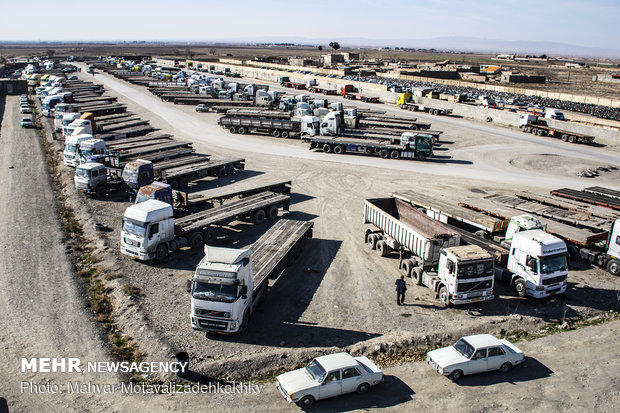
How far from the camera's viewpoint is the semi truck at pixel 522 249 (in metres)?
17.8

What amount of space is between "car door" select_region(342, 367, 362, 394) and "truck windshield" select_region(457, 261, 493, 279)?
20.0ft

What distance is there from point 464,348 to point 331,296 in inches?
224

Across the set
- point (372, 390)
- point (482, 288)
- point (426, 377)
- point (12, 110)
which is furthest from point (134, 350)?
point (12, 110)

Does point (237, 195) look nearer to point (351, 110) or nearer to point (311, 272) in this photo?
point (311, 272)

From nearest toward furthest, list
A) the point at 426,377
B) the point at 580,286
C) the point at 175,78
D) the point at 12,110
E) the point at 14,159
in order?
the point at 426,377 → the point at 580,286 → the point at 14,159 → the point at 12,110 → the point at 175,78

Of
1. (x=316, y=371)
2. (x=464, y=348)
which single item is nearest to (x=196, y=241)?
(x=316, y=371)

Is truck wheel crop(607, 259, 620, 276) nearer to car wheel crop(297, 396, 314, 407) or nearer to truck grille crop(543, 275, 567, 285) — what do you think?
truck grille crop(543, 275, 567, 285)

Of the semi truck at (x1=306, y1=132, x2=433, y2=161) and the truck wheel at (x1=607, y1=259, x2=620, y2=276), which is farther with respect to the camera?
the semi truck at (x1=306, y1=132, x2=433, y2=161)

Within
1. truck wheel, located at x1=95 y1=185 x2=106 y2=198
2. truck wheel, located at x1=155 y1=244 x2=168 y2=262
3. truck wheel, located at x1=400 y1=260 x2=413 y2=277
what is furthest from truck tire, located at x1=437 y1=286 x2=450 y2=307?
truck wheel, located at x1=95 y1=185 x2=106 y2=198

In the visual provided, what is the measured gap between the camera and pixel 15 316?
16188 millimetres

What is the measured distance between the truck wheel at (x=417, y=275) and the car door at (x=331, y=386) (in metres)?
7.57

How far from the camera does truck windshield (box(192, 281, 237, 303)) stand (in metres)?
14.4

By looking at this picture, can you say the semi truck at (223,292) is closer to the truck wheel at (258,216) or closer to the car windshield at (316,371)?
the car windshield at (316,371)

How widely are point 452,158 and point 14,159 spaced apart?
36.3m
